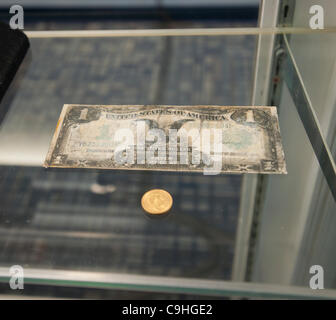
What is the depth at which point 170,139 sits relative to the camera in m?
0.71

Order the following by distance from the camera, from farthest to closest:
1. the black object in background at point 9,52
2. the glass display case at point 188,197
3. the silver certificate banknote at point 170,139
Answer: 1. the black object in background at point 9,52
2. the silver certificate banknote at point 170,139
3. the glass display case at point 188,197

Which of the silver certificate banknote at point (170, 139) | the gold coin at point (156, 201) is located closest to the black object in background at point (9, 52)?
the silver certificate banknote at point (170, 139)

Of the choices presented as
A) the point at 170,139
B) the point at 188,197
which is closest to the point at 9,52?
the point at 170,139

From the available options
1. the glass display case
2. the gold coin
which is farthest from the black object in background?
the gold coin

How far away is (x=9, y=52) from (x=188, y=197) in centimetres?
58

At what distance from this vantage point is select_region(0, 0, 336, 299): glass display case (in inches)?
22.1

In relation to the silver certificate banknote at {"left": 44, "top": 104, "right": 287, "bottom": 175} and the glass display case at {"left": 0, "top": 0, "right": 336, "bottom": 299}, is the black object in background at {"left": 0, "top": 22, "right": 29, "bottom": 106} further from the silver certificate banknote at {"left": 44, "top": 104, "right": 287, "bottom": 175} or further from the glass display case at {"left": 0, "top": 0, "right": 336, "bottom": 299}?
the silver certificate banknote at {"left": 44, "top": 104, "right": 287, "bottom": 175}

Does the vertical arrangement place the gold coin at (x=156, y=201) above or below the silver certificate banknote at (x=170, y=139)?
below

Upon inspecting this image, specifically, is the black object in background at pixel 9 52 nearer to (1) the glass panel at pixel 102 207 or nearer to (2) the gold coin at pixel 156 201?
(1) the glass panel at pixel 102 207

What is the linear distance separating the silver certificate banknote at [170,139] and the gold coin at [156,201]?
0.16 feet

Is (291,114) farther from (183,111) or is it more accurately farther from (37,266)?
(37,266)

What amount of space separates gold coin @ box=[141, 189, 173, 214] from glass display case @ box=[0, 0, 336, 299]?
0.01 m

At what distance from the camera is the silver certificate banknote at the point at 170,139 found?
2.21 ft
